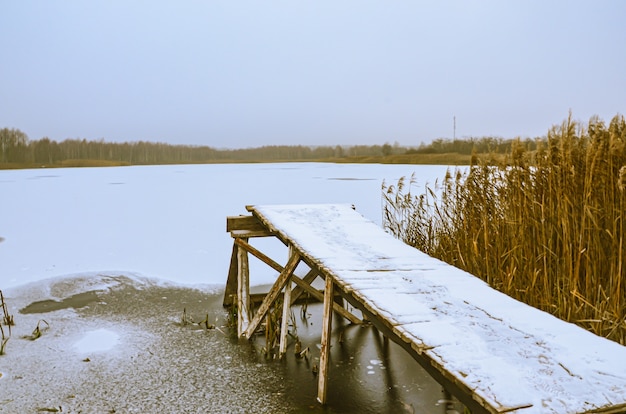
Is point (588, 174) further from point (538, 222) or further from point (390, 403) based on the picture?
point (390, 403)

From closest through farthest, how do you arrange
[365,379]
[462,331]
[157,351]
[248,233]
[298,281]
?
[462,331]
[365,379]
[157,351]
[298,281]
[248,233]

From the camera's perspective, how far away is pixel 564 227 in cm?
423

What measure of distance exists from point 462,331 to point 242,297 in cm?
291

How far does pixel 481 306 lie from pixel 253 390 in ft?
5.95

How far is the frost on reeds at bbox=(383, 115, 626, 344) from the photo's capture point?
13.1ft

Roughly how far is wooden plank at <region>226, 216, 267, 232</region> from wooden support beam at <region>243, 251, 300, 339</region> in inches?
38.8

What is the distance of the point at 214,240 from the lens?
11.5 meters

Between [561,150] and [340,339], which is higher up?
[561,150]

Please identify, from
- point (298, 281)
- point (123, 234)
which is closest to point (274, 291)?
point (298, 281)

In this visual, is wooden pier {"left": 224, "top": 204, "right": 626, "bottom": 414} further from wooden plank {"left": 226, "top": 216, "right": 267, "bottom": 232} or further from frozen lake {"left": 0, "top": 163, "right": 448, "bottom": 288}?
frozen lake {"left": 0, "top": 163, "right": 448, "bottom": 288}

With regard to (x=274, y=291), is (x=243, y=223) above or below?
above

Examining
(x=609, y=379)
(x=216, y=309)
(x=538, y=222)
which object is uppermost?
(x=538, y=222)

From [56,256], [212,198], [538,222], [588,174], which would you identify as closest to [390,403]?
[538,222]

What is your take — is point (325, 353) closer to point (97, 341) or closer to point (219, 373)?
point (219, 373)
